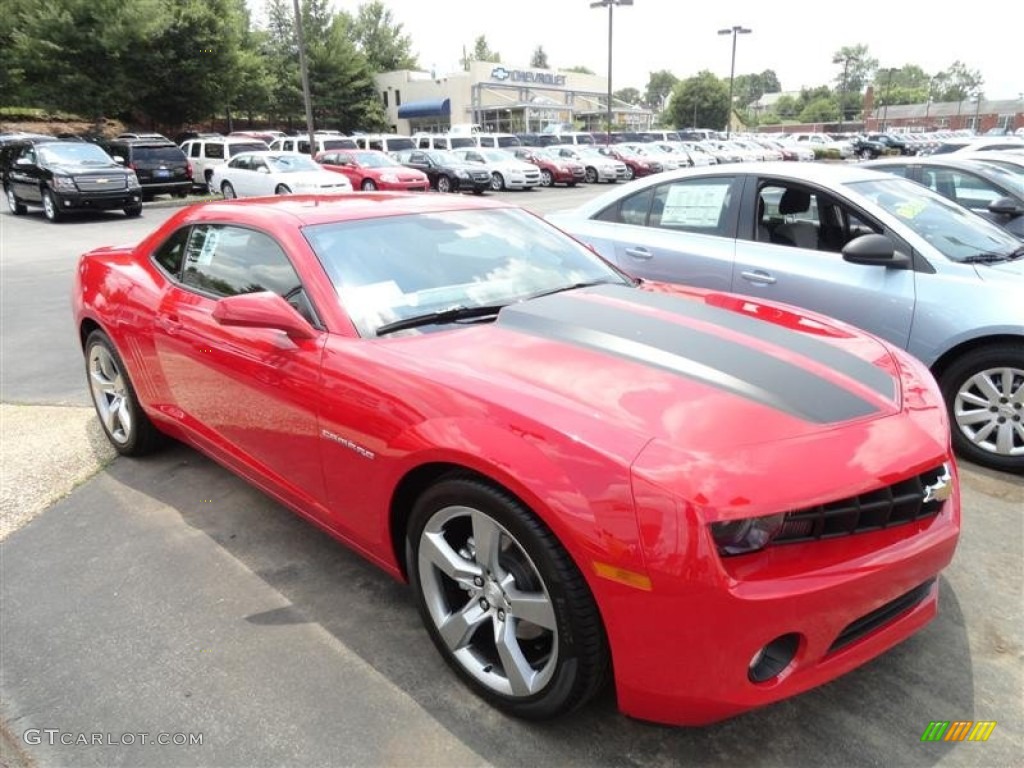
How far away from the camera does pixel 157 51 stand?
33.4 metres

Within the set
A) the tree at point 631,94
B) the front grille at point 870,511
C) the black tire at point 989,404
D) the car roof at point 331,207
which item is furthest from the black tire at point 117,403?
the tree at point 631,94

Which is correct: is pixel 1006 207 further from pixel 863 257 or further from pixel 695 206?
pixel 863 257

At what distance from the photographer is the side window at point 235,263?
2.96 metres

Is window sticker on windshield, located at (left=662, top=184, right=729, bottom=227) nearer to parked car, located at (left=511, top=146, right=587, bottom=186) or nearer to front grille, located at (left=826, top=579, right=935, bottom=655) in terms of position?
front grille, located at (left=826, top=579, right=935, bottom=655)

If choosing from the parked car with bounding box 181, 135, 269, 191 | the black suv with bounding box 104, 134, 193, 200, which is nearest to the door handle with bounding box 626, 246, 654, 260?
the black suv with bounding box 104, 134, 193, 200

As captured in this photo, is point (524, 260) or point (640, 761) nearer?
point (640, 761)

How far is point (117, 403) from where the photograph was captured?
4.20m

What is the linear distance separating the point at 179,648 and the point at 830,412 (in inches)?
92.2

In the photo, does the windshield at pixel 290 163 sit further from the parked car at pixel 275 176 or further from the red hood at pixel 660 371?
the red hood at pixel 660 371

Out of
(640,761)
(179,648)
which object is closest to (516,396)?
(640,761)

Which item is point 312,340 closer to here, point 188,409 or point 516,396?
point 516,396

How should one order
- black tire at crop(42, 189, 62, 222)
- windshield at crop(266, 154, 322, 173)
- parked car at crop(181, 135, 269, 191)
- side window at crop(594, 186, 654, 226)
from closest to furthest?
side window at crop(594, 186, 654, 226), black tire at crop(42, 189, 62, 222), windshield at crop(266, 154, 322, 173), parked car at crop(181, 135, 269, 191)

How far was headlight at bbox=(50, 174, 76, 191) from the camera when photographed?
16.4 metres

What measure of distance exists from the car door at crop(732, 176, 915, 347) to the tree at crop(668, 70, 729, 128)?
94460mm
